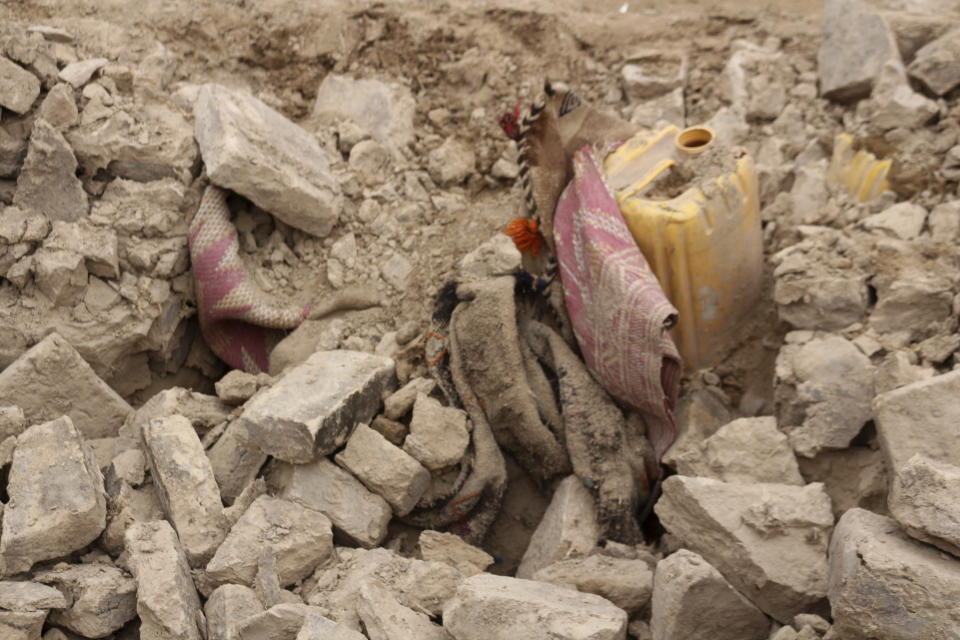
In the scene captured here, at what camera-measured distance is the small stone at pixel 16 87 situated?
3248mm

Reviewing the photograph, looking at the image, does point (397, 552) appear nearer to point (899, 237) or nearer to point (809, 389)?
point (809, 389)

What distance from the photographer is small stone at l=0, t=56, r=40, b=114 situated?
3.25 metres

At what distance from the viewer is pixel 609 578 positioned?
260 cm

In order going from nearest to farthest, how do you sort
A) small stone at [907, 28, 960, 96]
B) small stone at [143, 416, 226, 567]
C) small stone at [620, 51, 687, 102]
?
small stone at [143, 416, 226, 567] → small stone at [907, 28, 960, 96] → small stone at [620, 51, 687, 102]

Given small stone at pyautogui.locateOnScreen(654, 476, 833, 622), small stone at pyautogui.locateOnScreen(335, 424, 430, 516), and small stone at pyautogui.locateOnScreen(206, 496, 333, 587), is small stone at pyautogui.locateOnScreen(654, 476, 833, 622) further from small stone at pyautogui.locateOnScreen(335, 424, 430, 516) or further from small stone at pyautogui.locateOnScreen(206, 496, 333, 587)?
small stone at pyautogui.locateOnScreen(206, 496, 333, 587)

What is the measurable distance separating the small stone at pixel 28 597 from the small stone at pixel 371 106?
8.25 feet

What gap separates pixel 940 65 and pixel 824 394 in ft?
6.44

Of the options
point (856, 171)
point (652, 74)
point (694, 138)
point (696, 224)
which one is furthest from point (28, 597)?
point (652, 74)

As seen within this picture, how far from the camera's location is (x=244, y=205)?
3732mm

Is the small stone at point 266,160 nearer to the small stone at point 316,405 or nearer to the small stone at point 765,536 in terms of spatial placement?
the small stone at point 316,405

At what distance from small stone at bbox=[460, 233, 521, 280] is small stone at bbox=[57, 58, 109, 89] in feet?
6.01

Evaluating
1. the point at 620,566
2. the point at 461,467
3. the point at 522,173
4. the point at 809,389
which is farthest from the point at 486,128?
the point at 620,566

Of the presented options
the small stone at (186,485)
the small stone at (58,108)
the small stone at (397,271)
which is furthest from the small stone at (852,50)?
the small stone at (58,108)

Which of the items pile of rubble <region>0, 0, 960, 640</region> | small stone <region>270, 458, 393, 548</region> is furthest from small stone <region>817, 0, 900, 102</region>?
small stone <region>270, 458, 393, 548</region>
